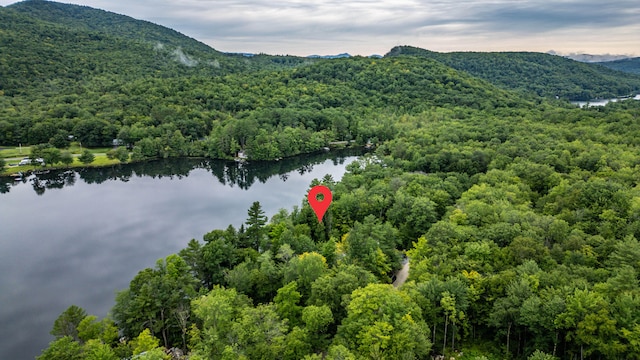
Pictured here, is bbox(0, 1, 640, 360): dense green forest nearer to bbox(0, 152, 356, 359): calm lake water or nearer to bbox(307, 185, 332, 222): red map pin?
bbox(307, 185, 332, 222): red map pin

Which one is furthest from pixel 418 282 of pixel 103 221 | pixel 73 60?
pixel 73 60

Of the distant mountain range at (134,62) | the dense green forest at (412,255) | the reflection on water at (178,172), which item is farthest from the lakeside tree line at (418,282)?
the distant mountain range at (134,62)

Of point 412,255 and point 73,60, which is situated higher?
point 73,60

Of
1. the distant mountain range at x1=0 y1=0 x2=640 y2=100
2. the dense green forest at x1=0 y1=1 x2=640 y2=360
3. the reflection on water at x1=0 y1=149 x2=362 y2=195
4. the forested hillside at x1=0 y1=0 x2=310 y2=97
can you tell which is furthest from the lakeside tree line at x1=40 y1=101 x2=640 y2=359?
the distant mountain range at x1=0 y1=0 x2=640 y2=100

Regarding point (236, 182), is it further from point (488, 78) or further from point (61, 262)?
point (488, 78)

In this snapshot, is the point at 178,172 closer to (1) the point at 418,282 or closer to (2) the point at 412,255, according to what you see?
(2) the point at 412,255

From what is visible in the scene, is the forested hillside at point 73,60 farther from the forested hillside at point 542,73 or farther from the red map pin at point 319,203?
the red map pin at point 319,203
